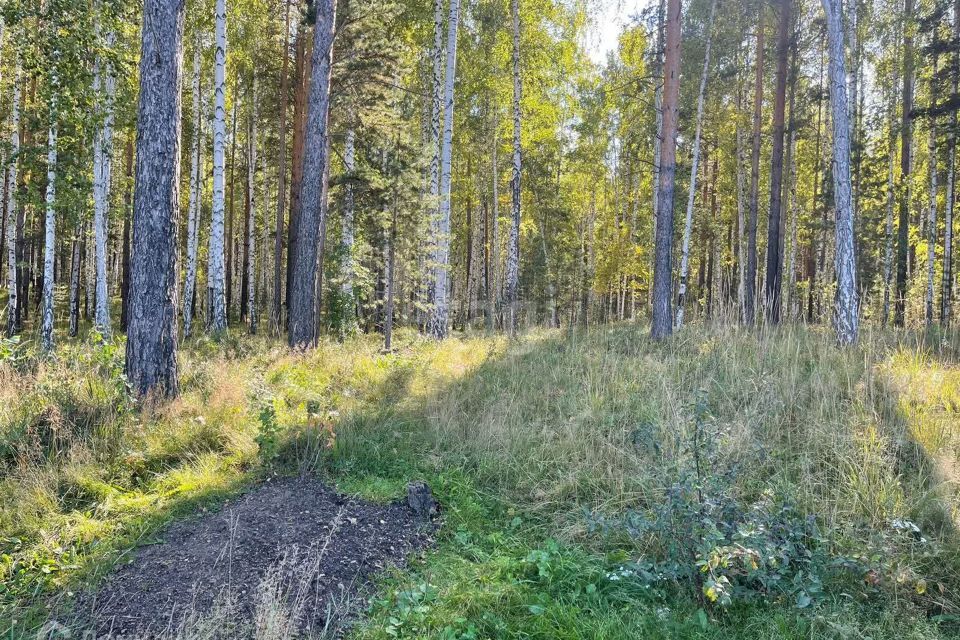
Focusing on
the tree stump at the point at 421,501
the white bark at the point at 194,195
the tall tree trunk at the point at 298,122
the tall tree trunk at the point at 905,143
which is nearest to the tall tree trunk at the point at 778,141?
the tall tree trunk at the point at 905,143

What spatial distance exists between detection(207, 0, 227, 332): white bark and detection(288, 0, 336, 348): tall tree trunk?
3.29m

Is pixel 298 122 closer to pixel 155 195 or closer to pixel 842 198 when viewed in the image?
pixel 155 195

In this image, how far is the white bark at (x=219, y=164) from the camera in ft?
34.5

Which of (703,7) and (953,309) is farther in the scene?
(953,309)

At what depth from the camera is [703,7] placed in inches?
562

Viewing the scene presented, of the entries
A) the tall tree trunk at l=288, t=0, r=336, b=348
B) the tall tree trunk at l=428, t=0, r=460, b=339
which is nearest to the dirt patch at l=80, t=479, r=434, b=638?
the tall tree trunk at l=288, t=0, r=336, b=348

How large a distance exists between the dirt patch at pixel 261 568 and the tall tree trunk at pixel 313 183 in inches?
210

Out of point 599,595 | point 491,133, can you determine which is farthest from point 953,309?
point 599,595

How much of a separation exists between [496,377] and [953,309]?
16911 mm

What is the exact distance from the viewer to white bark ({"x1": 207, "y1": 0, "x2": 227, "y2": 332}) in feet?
34.5

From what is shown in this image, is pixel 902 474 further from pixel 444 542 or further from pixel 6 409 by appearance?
pixel 6 409

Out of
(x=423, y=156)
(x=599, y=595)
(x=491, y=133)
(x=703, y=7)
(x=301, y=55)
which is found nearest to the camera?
(x=599, y=595)

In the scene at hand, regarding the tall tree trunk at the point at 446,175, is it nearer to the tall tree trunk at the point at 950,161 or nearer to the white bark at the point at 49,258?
the white bark at the point at 49,258

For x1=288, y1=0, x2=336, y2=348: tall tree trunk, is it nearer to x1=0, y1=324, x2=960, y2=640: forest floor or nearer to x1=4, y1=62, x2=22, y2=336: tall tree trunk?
x1=0, y1=324, x2=960, y2=640: forest floor
